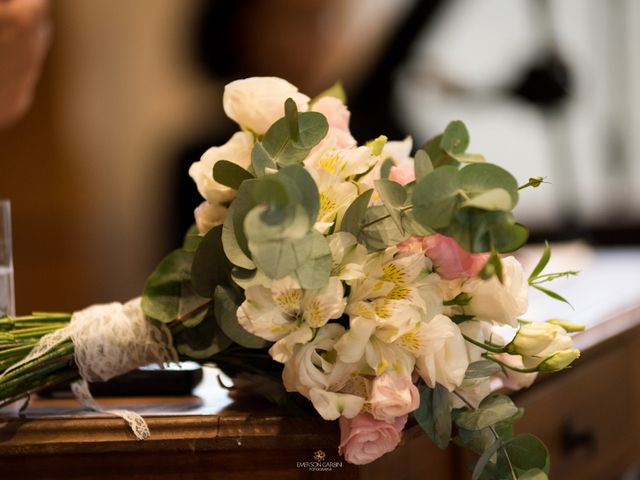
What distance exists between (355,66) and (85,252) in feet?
3.56

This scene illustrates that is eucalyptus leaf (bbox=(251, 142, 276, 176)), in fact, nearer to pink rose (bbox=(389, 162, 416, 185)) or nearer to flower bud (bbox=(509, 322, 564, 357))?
pink rose (bbox=(389, 162, 416, 185))

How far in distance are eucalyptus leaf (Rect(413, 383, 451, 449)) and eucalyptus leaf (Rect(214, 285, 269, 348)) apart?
0.12 m

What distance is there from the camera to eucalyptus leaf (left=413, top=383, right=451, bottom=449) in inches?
28.9

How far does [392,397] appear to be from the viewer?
2.24 feet

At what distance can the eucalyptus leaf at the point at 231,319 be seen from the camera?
74 cm

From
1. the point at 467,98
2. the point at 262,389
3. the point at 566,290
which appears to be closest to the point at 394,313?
the point at 262,389

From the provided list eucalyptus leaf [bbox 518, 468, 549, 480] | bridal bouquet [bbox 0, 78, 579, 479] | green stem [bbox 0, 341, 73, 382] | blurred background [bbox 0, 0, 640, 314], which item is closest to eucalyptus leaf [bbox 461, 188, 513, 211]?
bridal bouquet [bbox 0, 78, 579, 479]

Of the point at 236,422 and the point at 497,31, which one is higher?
the point at 236,422

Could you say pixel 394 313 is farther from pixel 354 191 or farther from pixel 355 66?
pixel 355 66

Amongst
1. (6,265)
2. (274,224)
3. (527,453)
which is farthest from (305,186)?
(6,265)

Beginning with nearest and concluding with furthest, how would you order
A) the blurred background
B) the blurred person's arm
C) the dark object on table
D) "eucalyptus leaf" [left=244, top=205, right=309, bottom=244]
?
"eucalyptus leaf" [left=244, top=205, right=309, bottom=244]
the dark object on table
the blurred person's arm
the blurred background

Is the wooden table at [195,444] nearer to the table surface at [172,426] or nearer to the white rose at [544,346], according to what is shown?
the table surface at [172,426]

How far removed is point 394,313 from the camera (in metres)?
0.69

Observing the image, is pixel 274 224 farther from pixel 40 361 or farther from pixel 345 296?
pixel 40 361
